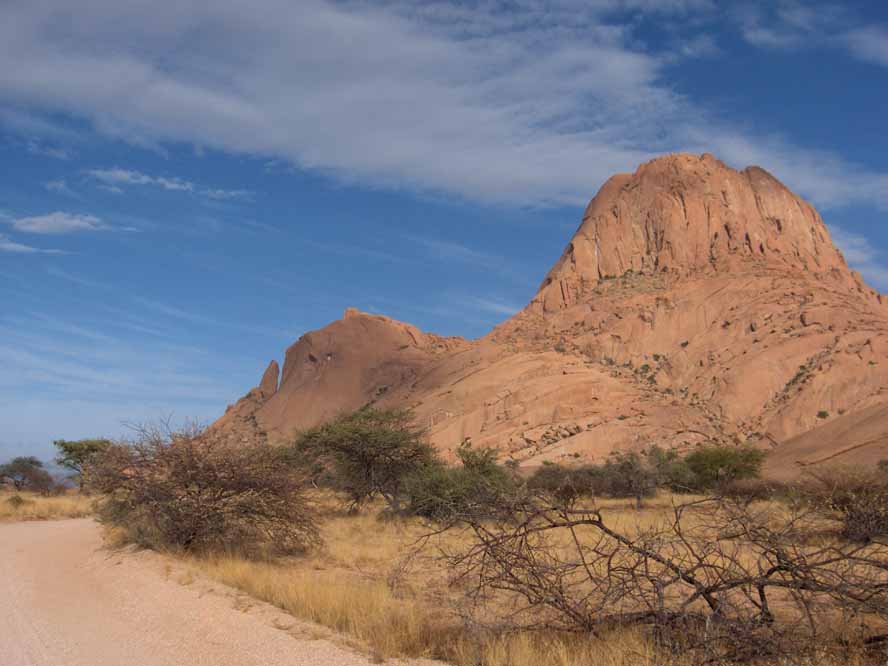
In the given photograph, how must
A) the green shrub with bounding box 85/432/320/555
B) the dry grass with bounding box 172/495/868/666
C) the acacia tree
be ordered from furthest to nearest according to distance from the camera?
the green shrub with bounding box 85/432/320/555 < the dry grass with bounding box 172/495/868/666 < the acacia tree

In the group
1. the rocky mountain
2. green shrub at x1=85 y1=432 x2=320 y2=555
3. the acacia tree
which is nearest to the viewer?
the acacia tree

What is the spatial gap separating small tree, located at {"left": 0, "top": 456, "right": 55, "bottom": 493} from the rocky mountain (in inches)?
896

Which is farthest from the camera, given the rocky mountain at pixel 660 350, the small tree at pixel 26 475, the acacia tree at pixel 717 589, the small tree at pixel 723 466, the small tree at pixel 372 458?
the rocky mountain at pixel 660 350

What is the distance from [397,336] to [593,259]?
33668 millimetres

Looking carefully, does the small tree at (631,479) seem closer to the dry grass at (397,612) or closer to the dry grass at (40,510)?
the dry grass at (397,612)

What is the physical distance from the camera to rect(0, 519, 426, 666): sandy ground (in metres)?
7.66

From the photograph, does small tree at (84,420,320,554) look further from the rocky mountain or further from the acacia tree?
the rocky mountain

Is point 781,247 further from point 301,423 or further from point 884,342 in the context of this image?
point 301,423

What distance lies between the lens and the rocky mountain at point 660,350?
205ft

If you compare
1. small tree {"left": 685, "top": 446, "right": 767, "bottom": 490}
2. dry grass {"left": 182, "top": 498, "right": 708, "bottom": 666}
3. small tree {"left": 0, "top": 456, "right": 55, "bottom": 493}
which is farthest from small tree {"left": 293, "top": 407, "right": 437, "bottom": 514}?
small tree {"left": 0, "top": 456, "right": 55, "bottom": 493}

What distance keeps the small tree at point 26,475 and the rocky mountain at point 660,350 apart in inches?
896

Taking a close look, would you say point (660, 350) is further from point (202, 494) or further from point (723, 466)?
point (202, 494)

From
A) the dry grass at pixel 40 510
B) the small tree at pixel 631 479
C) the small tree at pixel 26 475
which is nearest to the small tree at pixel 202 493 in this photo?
the dry grass at pixel 40 510

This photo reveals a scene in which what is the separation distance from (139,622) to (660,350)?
73691mm
